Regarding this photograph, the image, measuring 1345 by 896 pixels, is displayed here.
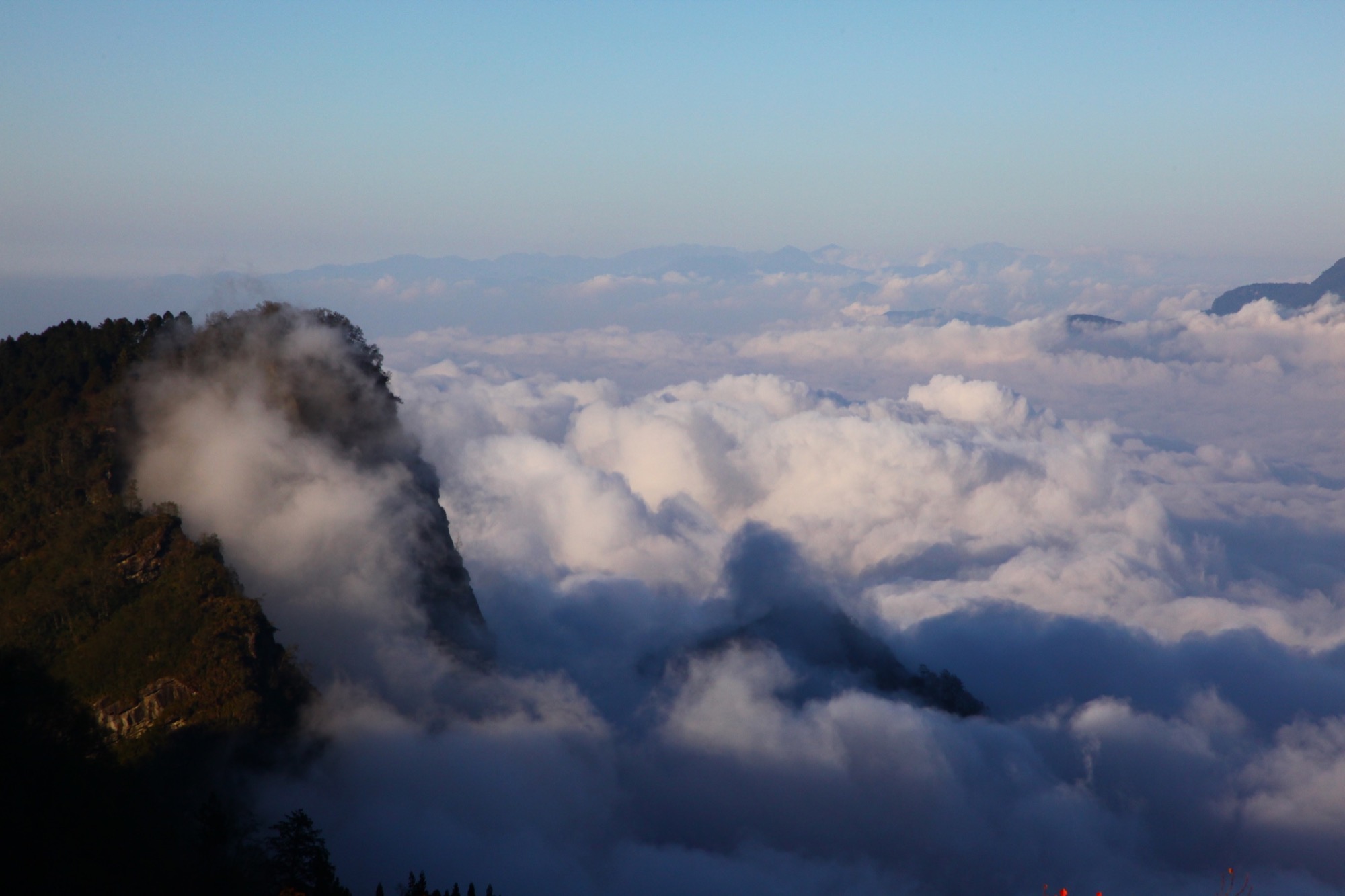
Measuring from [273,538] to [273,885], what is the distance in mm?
47564

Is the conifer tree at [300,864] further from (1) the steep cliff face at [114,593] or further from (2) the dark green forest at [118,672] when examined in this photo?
(1) the steep cliff face at [114,593]

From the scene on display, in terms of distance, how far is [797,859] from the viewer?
14288 cm

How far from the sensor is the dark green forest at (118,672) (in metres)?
48.8

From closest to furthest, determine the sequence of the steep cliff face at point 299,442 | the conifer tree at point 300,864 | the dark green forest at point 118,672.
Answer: the dark green forest at point 118,672 < the conifer tree at point 300,864 < the steep cliff face at point 299,442

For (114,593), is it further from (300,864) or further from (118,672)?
(300,864)

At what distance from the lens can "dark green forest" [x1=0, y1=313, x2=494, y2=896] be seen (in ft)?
160

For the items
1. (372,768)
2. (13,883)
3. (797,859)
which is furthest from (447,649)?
(13,883)

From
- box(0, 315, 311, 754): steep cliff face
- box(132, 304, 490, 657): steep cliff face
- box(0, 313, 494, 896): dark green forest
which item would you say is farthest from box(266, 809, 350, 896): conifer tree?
box(132, 304, 490, 657): steep cliff face

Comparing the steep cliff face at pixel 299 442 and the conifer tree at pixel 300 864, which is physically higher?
the steep cliff face at pixel 299 442

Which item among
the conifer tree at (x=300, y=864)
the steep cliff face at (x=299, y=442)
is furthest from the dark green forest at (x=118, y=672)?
the steep cliff face at (x=299, y=442)

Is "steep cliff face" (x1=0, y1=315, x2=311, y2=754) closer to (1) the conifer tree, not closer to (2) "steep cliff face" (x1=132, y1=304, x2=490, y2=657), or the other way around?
(2) "steep cliff face" (x1=132, y1=304, x2=490, y2=657)

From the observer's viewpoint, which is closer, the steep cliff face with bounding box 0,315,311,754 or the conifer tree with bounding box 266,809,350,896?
the conifer tree with bounding box 266,809,350,896

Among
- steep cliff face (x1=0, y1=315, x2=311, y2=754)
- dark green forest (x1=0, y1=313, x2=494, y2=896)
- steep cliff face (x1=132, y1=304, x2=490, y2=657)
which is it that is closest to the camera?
dark green forest (x1=0, y1=313, x2=494, y2=896)

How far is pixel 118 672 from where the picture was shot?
75.3m
